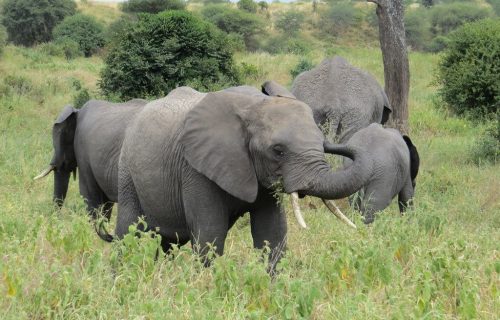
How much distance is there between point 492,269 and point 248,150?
1466mm

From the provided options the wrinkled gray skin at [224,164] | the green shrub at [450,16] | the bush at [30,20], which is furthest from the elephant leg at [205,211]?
the green shrub at [450,16]

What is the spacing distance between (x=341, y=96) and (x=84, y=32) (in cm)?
2564

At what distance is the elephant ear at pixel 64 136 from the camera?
7746 mm

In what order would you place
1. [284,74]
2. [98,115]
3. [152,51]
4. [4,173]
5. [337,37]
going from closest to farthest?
[98,115], [4,173], [152,51], [284,74], [337,37]

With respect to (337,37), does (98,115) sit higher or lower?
higher

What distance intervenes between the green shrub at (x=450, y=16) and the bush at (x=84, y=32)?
2352 centimetres

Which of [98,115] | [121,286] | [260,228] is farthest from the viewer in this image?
[98,115]

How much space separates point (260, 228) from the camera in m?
5.29

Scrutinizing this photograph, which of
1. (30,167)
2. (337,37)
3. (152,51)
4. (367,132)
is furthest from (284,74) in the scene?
(337,37)

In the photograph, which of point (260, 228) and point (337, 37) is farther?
point (337, 37)

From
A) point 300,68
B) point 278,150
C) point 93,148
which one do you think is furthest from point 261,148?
point 300,68

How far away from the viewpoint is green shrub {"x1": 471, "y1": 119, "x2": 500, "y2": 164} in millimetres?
11031

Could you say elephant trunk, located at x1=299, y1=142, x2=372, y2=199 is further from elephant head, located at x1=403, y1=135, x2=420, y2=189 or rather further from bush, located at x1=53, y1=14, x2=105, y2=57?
bush, located at x1=53, y1=14, x2=105, y2=57

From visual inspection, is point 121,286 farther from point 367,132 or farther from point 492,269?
point 367,132
